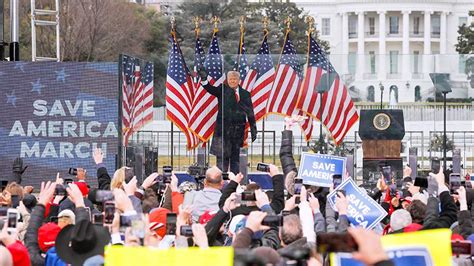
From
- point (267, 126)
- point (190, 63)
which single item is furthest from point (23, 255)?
point (190, 63)

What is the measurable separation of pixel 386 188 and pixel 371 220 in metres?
5.21

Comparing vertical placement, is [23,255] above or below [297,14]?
below

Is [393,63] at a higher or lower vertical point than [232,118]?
higher

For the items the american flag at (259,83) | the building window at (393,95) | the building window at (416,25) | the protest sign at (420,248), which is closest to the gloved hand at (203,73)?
the american flag at (259,83)

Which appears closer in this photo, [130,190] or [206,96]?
[130,190]

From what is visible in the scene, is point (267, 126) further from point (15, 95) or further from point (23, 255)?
point (23, 255)

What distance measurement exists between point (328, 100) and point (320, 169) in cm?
1059

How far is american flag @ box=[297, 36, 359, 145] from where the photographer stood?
86.0ft

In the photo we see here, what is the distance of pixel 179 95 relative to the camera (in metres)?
27.6

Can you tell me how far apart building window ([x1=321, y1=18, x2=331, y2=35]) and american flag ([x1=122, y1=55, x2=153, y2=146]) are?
102603 millimetres

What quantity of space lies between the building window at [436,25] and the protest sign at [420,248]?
119 meters

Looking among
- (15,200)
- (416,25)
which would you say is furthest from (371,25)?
(15,200)

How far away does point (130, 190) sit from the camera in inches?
496

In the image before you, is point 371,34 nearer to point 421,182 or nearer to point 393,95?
point 393,95
